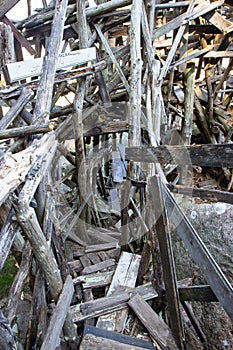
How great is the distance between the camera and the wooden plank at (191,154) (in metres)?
1.94

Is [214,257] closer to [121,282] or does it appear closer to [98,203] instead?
[121,282]

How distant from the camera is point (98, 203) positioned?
5.21 m

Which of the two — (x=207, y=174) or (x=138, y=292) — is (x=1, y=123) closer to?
(x=138, y=292)

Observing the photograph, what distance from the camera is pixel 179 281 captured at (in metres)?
3.04

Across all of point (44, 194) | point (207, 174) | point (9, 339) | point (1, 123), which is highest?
point (1, 123)

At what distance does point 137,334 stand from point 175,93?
4.84 metres

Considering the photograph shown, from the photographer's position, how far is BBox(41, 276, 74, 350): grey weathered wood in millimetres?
1831

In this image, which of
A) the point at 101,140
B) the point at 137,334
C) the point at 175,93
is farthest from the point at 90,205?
the point at 175,93

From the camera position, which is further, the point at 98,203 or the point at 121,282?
the point at 98,203

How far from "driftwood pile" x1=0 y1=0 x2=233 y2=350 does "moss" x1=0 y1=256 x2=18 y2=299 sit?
0.35m

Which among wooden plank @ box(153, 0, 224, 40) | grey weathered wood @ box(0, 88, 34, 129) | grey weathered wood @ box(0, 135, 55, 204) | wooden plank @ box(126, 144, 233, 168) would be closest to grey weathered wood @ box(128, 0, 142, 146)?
wooden plank @ box(126, 144, 233, 168)

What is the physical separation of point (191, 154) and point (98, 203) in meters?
3.30

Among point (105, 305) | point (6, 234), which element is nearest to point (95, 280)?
point (105, 305)

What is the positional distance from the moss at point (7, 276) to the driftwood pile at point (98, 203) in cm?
35
